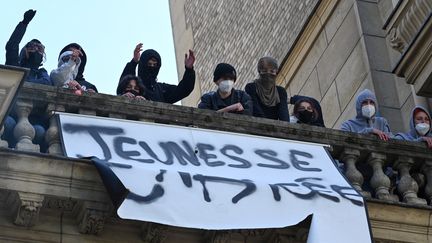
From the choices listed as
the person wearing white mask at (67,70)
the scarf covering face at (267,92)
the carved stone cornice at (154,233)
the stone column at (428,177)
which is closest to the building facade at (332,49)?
the scarf covering face at (267,92)

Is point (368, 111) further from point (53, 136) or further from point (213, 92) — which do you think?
point (53, 136)

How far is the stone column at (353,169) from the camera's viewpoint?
13227 millimetres

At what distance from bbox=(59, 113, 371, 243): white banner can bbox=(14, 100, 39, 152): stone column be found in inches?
11.6

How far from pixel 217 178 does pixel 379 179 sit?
1.75 meters

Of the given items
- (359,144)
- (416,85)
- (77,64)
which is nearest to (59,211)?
(77,64)

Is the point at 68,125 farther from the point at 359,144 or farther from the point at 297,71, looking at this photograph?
the point at 297,71

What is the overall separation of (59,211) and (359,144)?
Result: 10.4 feet

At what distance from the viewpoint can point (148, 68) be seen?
14.9 metres

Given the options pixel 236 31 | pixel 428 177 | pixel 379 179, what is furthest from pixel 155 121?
pixel 236 31

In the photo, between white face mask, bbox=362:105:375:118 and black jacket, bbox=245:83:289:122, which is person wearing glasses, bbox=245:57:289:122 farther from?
white face mask, bbox=362:105:375:118

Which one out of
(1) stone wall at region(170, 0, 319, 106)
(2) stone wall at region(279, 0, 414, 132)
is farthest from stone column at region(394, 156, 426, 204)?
(1) stone wall at region(170, 0, 319, 106)

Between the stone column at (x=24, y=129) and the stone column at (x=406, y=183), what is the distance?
11.6 ft

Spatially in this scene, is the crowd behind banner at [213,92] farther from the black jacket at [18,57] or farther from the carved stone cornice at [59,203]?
the carved stone cornice at [59,203]

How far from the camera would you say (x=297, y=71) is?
21.8m
